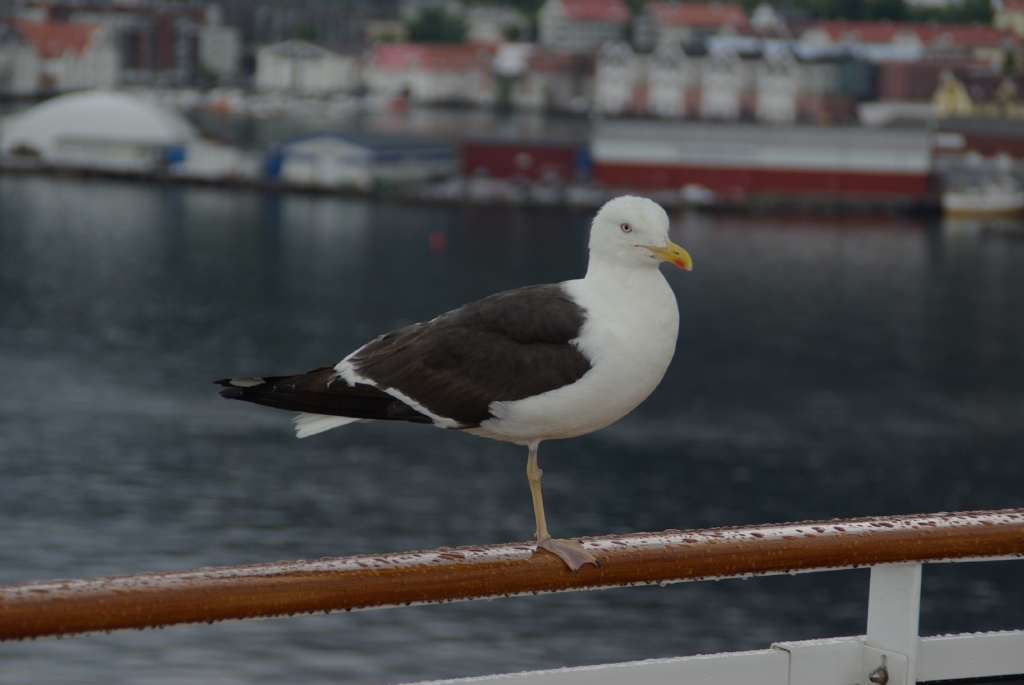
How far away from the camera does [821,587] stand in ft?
65.9

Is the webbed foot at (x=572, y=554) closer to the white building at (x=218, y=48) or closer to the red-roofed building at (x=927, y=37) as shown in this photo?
the red-roofed building at (x=927, y=37)

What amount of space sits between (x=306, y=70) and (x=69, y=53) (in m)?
29.3

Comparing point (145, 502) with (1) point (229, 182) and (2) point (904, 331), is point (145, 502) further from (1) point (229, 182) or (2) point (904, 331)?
(1) point (229, 182)

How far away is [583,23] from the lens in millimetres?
141000

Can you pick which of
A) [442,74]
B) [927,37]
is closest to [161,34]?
[442,74]

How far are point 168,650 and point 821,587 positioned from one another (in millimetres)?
9875

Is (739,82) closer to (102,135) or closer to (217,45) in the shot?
(102,135)

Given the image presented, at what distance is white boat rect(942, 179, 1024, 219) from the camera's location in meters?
66.0

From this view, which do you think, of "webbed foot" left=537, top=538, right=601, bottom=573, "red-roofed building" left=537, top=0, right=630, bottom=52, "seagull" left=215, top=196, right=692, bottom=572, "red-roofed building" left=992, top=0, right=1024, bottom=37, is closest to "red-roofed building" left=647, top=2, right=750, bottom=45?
"red-roofed building" left=537, top=0, right=630, bottom=52

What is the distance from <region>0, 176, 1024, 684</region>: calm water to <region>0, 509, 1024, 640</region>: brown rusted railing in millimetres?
13139

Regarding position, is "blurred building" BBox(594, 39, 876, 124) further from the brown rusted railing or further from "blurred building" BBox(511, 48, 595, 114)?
the brown rusted railing

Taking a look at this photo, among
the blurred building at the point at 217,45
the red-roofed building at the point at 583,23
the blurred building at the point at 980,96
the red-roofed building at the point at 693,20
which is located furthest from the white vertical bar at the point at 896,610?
the blurred building at the point at 217,45

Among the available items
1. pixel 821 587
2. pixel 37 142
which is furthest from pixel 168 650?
pixel 37 142

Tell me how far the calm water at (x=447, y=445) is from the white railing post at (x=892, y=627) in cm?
1301
